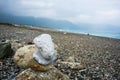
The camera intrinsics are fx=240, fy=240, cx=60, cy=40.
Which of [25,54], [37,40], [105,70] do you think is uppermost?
[37,40]

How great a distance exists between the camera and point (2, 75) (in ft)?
36.7

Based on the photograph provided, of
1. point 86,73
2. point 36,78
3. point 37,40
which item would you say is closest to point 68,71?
point 86,73

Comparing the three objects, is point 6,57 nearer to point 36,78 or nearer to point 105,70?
point 36,78

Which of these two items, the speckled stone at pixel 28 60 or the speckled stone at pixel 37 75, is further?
the speckled stone at pixel 28 60

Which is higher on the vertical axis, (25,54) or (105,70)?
(25,54)

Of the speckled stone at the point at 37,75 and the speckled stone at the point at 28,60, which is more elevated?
the speckled stone at the point at 28,60

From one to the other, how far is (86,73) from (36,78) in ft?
12.6

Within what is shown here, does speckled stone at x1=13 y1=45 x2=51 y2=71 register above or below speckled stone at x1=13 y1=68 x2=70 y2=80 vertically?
above

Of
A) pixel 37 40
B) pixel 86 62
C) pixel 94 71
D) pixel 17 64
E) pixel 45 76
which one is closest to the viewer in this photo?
pixel 37 40

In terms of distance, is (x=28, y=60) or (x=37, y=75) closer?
(x=37, y=75)

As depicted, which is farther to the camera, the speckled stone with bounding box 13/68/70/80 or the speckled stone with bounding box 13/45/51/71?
the speckled stone with bounding box 13/45/51/71

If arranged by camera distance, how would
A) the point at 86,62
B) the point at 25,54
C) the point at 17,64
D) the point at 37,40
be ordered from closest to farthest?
the point at 37,40, the point at 25,54, the point at 17,64, the point at 86,62

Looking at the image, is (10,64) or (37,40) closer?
(37,40)

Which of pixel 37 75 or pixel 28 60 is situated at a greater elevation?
pixel 28 60
